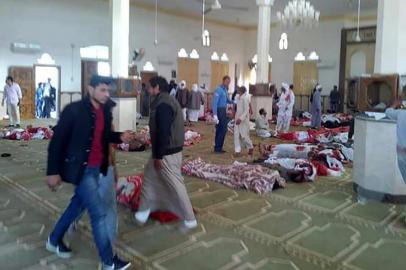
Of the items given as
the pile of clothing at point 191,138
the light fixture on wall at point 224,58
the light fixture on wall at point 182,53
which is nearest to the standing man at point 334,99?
the light fixture on wall at point 224,58

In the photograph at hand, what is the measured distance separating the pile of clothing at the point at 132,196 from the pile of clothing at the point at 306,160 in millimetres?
2177

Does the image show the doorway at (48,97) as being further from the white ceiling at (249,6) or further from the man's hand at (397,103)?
the man's hand at (397,103)

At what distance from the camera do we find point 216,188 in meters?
5.16

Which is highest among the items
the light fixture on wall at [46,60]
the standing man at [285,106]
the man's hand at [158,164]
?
the light fixture on wall at [46,60]

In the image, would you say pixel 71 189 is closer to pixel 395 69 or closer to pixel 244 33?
pixel 395 69

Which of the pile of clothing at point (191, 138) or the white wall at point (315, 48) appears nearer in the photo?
the pile of clothing at point (191, 138)

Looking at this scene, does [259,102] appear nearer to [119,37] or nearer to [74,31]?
[119,37]

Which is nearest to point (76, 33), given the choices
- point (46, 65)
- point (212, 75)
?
point (46, 65)

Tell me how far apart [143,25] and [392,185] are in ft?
46.0

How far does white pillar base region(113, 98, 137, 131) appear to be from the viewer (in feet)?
33.3

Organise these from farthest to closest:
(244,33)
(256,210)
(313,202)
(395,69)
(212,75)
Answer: (244,33) < (212,75) < (395,69) < (313,202) < (256,210)

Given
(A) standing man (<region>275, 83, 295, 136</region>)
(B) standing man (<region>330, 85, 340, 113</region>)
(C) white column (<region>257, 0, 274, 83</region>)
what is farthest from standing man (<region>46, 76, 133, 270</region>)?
(B) standing man (<region>330, 85, 340, 113</region>)

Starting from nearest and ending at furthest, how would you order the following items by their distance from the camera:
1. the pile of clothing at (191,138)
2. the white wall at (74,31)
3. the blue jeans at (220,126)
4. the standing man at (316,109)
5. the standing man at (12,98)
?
the blue jeans at (220,126) → the pile of clothing at (191,138) → the standing man at (12,98) → the standing man at (316,109) → the white wall at (74,31)

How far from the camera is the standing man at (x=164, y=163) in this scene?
3.51m
